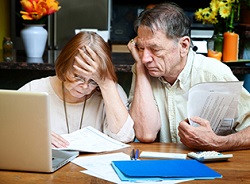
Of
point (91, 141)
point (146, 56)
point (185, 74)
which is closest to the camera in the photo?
point (91, 141)

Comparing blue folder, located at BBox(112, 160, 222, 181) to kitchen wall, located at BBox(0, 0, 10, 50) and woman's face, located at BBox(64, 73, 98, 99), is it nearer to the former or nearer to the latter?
woman's face, located at BBox(64, 73, 98, 99)

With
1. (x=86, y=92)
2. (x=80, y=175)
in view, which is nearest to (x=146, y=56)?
(x=86, y=92)

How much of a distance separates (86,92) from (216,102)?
520 mm

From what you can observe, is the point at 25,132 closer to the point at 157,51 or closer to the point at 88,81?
the point at 88,81

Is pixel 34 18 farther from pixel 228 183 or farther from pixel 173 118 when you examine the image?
pixel 228 183

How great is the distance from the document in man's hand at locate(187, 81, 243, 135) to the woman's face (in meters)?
0.40

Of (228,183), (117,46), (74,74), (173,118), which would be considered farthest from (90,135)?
(117,46)

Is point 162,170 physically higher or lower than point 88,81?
lower

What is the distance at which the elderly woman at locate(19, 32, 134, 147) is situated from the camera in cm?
214

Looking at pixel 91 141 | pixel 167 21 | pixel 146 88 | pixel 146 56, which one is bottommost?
pixel 91 141

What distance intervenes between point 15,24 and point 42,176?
13.8 ft

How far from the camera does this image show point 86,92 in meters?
2.19

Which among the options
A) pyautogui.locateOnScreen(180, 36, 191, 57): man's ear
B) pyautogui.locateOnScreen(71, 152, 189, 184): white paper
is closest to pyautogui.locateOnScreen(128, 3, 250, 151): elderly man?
pyautogui.locateOnScreen(180, 36, 191, 57): man's ear

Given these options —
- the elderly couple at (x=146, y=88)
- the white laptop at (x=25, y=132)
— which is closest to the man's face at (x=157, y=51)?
the elderly couple at (x=146, y=88)
